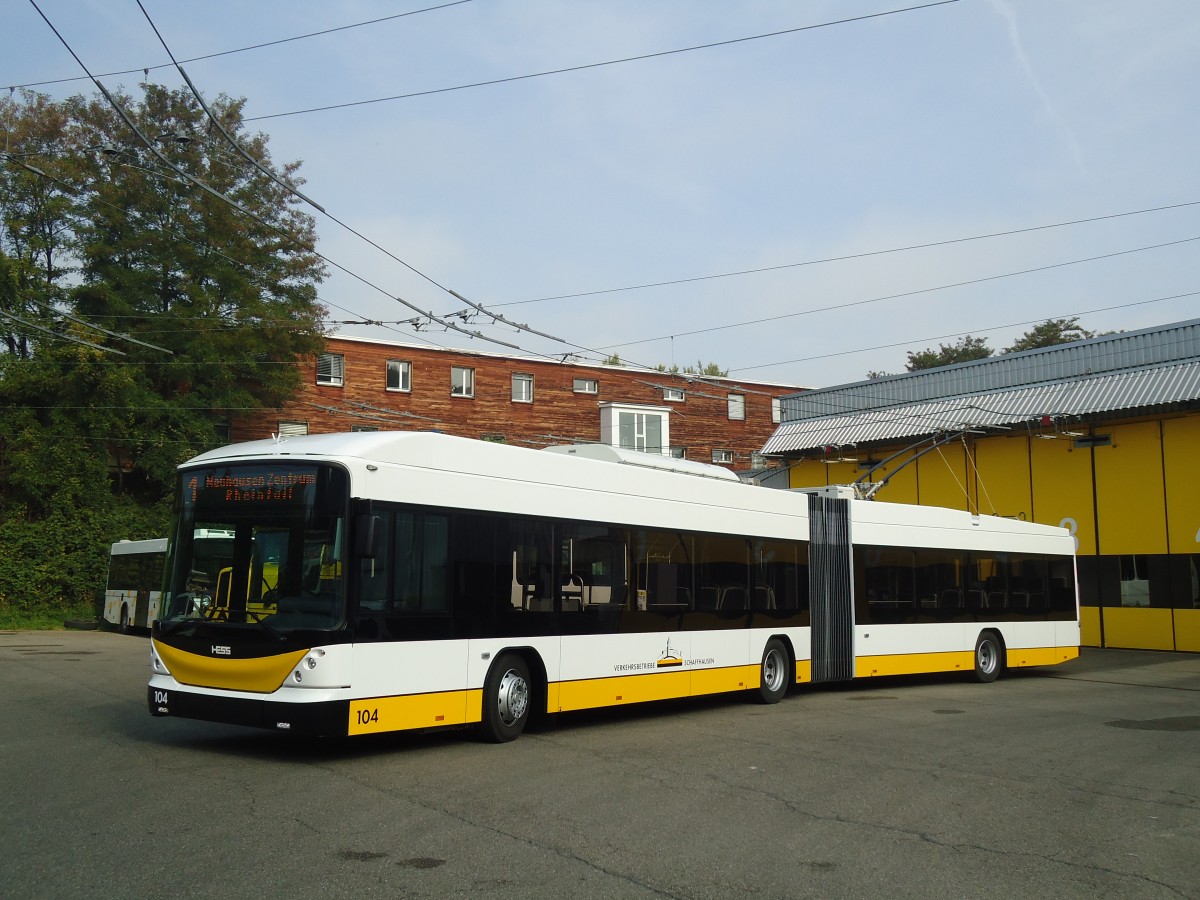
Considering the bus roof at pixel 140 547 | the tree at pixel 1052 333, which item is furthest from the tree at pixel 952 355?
the bus roof at pixel 140 547

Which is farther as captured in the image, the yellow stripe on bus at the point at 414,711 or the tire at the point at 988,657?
the tire at the point at 988,657

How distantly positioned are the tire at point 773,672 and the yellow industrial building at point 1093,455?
7871mm

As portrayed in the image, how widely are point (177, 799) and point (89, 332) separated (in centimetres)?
3332

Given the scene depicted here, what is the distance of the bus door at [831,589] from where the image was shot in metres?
17.2

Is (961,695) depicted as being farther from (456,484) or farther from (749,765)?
(456,484)

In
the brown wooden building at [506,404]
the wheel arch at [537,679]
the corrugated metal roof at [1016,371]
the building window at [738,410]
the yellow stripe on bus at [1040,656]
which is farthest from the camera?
the building window at [738,410]

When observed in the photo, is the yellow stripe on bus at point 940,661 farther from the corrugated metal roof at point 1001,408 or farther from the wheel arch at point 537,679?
the wheel arch at point 537,679

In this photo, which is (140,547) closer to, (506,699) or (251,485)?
(506,699)

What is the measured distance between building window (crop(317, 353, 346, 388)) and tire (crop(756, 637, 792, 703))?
1271 inches

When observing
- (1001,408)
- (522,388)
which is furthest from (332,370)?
(1001,408)

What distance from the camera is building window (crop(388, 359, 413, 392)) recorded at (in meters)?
46.2

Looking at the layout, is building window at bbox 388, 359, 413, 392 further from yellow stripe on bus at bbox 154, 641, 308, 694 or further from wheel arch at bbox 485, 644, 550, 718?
yellow stripe on bus at bbox 154, 641, 308, 694

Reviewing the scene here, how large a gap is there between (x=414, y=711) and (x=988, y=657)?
45.9 feet

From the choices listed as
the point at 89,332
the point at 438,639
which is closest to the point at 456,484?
the point at 438,639
